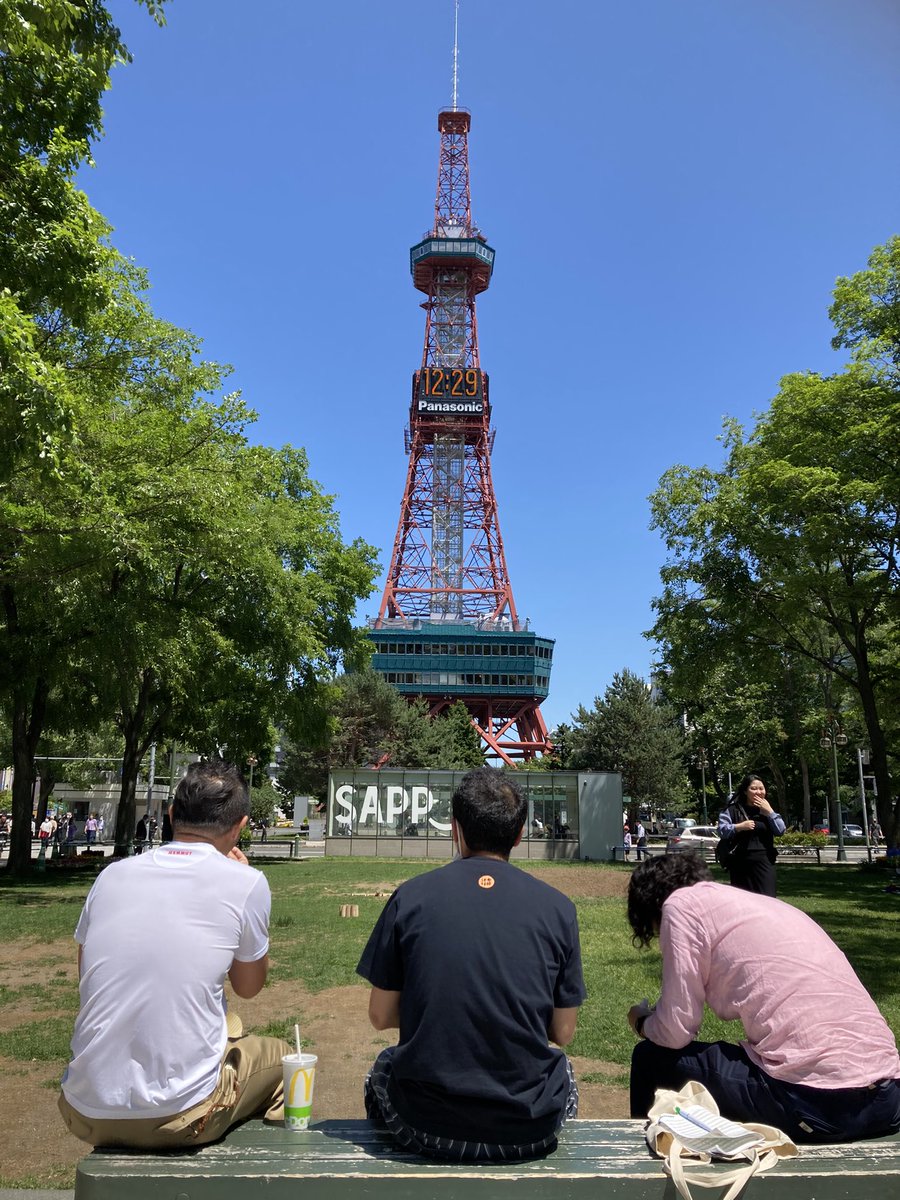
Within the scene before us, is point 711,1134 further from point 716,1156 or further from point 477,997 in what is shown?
point 477,997

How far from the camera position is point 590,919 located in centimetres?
1317

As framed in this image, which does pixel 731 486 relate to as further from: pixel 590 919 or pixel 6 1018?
pixel 6 1018

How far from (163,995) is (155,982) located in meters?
0.04

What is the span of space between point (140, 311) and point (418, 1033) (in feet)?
55.2

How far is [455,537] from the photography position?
8719 cm

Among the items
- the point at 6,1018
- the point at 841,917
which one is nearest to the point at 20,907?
the point at 6,1018

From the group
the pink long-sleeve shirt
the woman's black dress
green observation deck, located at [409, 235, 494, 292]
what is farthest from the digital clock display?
the pink long-sleeve shirt

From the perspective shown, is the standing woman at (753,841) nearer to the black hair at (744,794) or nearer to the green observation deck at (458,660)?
the black hair at (744,794)

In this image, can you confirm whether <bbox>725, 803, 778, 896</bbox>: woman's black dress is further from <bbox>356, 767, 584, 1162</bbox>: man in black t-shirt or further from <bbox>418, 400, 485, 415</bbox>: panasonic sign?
<bbox>418, 400, 485, 415</bbox>: panasonic sign

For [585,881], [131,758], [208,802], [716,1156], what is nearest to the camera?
[716,1156]

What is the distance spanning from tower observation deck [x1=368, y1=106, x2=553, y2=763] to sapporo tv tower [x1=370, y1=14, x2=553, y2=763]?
102mm

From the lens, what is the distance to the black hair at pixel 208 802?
301 centimetres

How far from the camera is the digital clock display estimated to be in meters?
87.5

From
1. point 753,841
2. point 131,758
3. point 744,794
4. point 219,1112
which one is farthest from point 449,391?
point 219,1112
